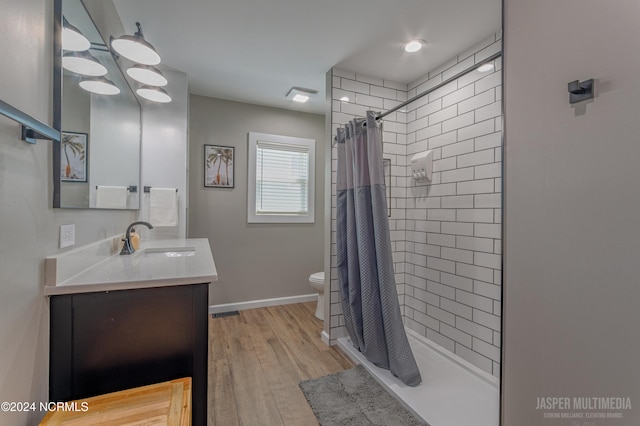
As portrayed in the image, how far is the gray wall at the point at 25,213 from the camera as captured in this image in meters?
0.76

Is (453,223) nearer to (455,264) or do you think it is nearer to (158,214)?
(455,264)

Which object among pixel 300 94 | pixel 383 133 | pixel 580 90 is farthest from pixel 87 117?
pixel 383 133

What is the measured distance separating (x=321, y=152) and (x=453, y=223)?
6.57 ft

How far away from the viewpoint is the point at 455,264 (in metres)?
2.20

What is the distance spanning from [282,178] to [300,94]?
101cm

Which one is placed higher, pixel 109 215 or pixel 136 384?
pixel 109 215

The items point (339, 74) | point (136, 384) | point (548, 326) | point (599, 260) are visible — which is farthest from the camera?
point (339, 74)

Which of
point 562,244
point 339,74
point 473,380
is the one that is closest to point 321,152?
point 339,74

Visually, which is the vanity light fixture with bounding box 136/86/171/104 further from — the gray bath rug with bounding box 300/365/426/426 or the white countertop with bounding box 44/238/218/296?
the gray bath rug with bounding box 300/365/426/426

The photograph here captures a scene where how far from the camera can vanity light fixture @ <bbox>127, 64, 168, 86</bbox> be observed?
1.81 meters

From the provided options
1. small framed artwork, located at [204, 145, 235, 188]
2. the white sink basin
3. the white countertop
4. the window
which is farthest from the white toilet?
the white countertop

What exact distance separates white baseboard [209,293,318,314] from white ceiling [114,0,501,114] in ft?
7.98

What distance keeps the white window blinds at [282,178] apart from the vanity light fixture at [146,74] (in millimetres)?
1502

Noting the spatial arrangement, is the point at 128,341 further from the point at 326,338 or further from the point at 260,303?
the point at 260,303
